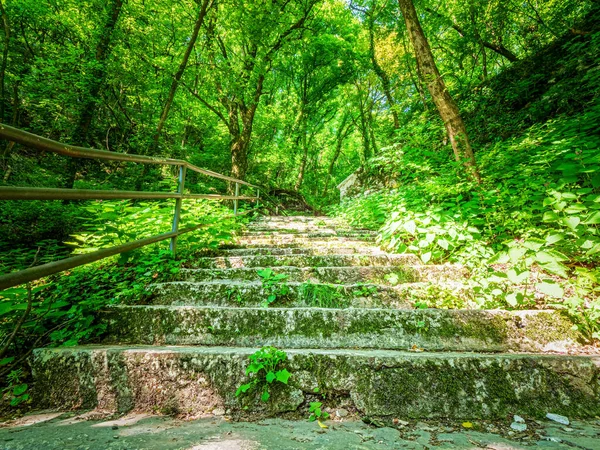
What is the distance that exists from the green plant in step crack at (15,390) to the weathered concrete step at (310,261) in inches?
59.4

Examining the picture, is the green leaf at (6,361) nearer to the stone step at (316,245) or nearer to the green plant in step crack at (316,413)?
the green plant in step crack at (316,413)

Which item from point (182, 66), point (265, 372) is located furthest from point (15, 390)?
point (182, 66)

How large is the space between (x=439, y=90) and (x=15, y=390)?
5128 millimetres

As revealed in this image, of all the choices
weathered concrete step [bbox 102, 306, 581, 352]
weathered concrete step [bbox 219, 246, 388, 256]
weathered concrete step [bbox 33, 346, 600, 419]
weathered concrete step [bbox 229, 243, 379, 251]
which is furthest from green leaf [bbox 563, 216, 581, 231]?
weathered concrete step [bbox 229, 243, 379, 251]

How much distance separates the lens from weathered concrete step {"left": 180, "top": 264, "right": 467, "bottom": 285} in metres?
2.36

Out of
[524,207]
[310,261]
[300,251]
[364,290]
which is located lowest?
[364,290]

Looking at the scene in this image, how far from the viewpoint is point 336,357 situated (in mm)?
1425

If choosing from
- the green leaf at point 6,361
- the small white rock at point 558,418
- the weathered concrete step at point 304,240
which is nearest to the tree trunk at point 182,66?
the weathered concrete step at point 304,240

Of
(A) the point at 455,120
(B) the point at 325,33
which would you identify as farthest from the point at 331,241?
(B) the point at 325,33

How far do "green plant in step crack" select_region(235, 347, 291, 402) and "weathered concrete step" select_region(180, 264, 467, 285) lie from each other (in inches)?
37.3

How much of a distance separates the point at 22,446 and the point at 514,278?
292 centimetres

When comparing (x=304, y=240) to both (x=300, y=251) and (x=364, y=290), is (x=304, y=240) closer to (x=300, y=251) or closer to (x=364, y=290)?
(x=300, y=251)

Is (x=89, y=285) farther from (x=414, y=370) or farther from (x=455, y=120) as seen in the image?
(x=455, y=120)

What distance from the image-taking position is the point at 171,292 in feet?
7.00
